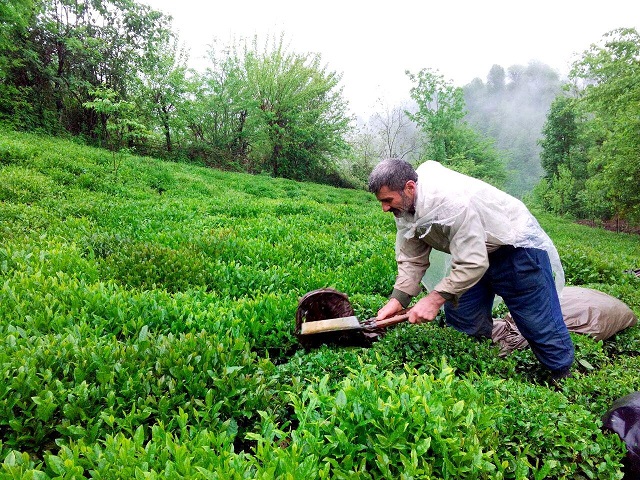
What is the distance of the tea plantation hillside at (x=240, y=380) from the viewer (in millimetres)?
1745

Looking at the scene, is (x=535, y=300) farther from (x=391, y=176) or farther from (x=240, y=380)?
(x=240, y=380)

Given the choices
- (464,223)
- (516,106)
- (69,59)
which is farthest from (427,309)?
(516,106)

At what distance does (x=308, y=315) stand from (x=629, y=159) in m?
19.1

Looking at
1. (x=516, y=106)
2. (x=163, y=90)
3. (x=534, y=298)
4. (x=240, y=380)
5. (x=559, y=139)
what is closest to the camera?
(x=240, y=380)

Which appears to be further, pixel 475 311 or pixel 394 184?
pixel 475 311

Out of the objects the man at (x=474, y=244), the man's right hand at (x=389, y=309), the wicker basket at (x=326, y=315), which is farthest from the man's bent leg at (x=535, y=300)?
the wicker basket at (x=326, y=315)

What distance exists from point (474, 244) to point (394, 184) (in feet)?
2.55

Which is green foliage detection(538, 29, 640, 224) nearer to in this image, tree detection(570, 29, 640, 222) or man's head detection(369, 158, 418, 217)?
tree detection(570, 29, 640, 222)

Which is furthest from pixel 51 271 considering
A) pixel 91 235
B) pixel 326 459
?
pixel 326 459

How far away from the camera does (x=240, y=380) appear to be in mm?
2490

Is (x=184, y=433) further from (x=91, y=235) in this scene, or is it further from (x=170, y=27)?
(x=170, y=27)

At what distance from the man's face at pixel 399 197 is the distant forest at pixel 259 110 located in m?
10.2

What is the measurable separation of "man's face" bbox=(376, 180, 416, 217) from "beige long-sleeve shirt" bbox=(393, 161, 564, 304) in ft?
0.22

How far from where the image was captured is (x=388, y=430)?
1.81 meters
